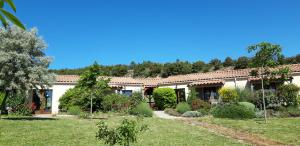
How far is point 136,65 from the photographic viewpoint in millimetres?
62188

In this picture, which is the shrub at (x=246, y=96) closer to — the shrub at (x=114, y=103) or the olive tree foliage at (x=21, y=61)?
the shrub at (x=114, y=103)

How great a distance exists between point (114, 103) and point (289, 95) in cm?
1389

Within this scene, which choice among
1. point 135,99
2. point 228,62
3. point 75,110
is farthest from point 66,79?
point 228,62

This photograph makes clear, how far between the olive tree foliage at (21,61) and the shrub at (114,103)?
8.60m

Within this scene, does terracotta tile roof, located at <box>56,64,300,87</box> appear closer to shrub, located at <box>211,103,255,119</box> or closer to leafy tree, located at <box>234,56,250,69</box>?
shrub, located at <box>211,103,255,119</box>

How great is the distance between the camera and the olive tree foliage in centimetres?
1723

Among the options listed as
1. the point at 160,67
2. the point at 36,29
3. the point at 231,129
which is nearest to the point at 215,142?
the point at 231,129

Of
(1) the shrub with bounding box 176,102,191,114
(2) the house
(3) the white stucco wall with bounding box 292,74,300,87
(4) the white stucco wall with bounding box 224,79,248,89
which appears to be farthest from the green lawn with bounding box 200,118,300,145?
(4) the white stucco wall with bounding box 224,79,248,89

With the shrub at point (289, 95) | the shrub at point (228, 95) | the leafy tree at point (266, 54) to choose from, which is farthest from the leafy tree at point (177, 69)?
the leafy tree at point (266, 54)

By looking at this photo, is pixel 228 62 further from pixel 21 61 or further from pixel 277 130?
pixel 21 61

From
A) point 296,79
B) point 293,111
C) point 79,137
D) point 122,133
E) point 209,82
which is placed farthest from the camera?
point 209,82

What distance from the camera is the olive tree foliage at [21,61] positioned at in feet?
56.5

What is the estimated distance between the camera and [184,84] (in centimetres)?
3447

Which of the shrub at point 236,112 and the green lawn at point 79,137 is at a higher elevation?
the shrub at point 236,112
